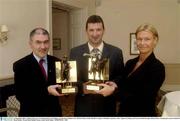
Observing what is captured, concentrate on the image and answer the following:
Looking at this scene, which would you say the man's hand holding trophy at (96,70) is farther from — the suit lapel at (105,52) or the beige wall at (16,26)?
the beige wall at (16,26)

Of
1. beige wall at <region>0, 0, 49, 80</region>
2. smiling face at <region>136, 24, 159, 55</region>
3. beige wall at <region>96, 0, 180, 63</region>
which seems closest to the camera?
smiling face at <region>136, 24, 159, 55</region>

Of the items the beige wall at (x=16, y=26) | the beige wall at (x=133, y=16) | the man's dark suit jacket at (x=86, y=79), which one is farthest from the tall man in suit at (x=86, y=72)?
the beige wall at (x=133, y=16)

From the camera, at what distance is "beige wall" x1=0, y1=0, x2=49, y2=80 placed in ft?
3.29

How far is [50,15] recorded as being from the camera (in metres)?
1.14

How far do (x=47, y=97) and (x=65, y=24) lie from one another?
470 mm

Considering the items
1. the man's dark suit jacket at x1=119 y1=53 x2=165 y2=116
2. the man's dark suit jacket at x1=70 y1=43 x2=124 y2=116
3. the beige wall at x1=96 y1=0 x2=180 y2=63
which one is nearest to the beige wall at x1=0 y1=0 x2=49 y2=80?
the beige wall at x1=96 y1=0 x2=180 y2=63

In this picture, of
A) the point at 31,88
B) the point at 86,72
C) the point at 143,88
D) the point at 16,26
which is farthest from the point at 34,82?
the point at 16,26

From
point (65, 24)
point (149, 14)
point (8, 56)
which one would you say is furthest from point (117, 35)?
point (8, 56)

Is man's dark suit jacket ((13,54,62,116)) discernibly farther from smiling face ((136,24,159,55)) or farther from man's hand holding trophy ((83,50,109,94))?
smiling face ((136,24,159,55))

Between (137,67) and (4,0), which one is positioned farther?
(4,0)

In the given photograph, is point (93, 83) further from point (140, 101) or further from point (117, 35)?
point (117, 35)

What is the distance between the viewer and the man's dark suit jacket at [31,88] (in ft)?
2.06

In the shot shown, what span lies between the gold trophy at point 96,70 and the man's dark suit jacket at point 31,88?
98mm

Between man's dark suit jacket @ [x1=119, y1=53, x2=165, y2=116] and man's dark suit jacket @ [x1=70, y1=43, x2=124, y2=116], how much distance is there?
5 cm
